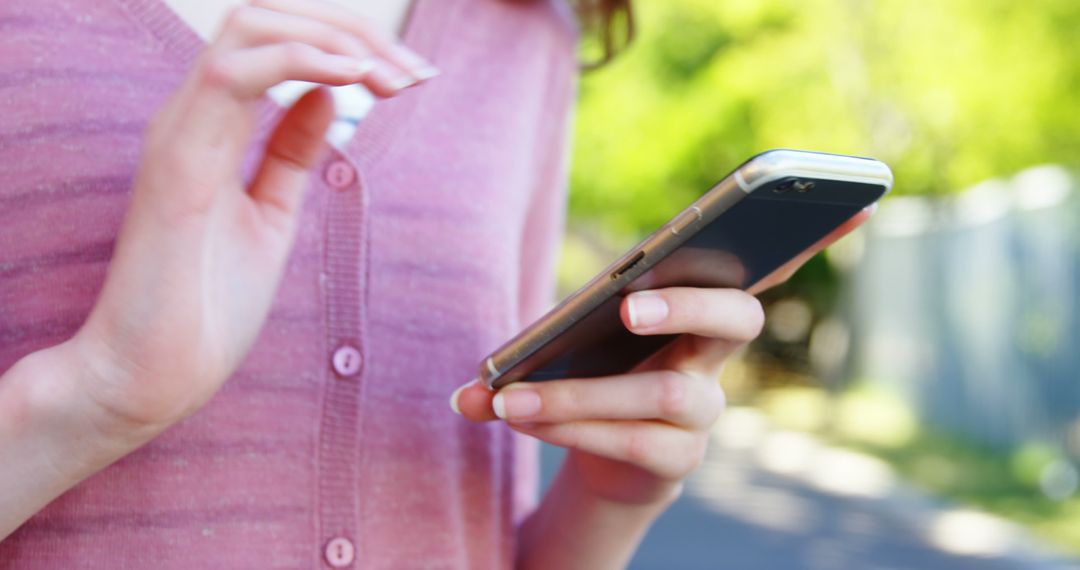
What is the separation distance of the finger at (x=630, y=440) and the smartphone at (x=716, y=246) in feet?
0.26

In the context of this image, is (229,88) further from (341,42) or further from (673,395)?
(673,395)

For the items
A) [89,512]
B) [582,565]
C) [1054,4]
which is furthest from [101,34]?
[1054,4]

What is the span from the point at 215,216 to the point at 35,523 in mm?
456

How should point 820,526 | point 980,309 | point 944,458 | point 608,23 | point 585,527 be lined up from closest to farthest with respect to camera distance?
point 585,527 < point 608,23 < point 820,526 < point 944,458 < point 980,309

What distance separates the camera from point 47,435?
1.24m

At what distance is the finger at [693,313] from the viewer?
54.6 inches

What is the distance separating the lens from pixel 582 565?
1766 millimetres

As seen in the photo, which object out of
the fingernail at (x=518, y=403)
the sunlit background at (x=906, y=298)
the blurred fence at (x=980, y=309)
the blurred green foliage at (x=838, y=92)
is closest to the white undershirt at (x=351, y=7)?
the fingernail at (x=518, y=403)

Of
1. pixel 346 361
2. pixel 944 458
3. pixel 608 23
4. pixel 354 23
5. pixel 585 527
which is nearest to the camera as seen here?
pixel 354 23

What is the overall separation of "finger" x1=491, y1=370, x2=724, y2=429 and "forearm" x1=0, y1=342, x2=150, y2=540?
424mm

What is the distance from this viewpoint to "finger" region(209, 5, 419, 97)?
3.86 feet

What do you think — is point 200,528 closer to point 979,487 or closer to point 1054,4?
point 979,487

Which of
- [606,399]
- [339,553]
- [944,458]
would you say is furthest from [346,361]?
[944,458]

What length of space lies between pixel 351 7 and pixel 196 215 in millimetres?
726
